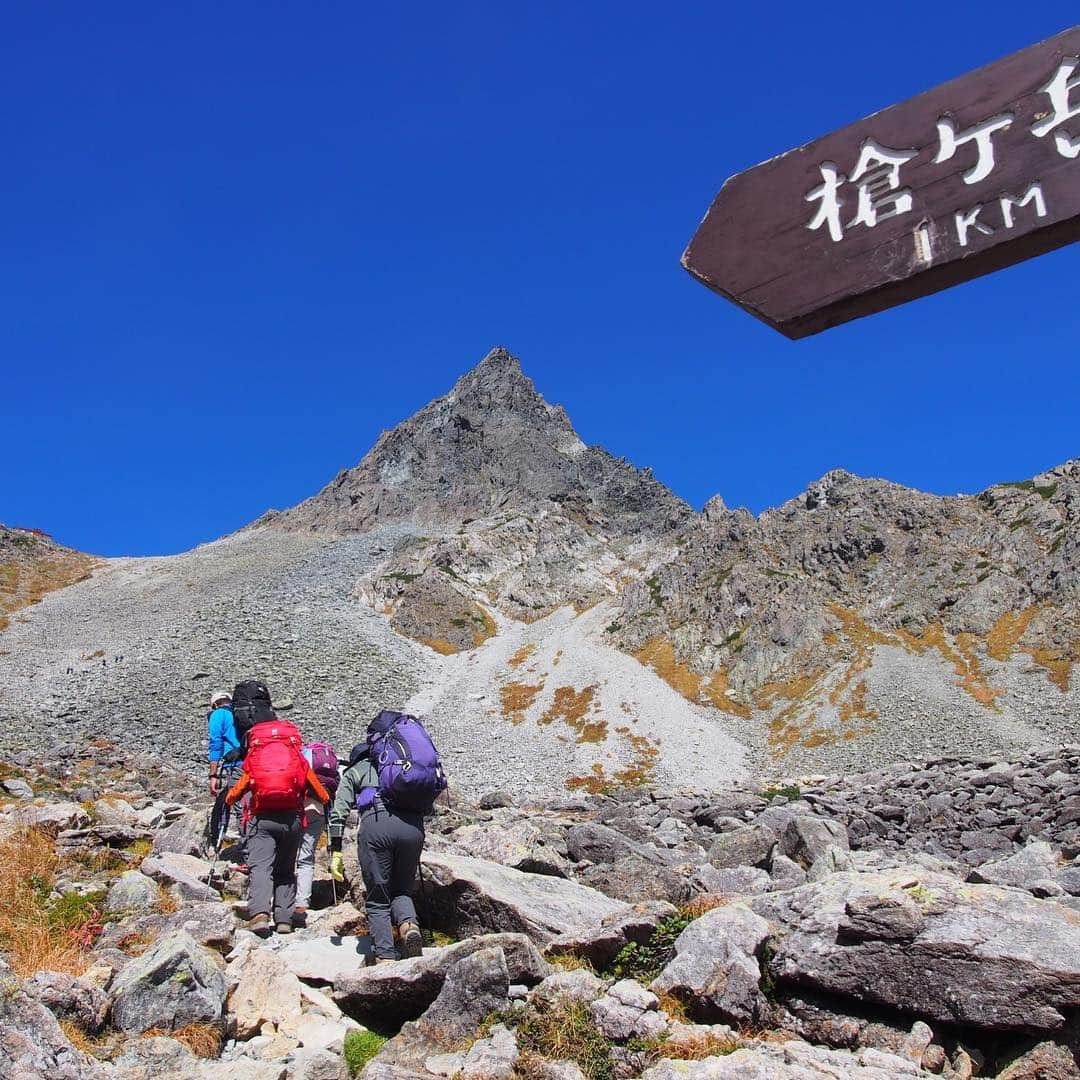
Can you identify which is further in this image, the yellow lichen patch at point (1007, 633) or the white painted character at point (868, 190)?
the yellow lichen patch at point (1007, 633)

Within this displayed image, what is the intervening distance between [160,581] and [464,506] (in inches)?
1939

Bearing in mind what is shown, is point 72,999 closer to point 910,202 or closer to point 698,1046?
point 698,1046

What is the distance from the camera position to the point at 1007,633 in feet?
214

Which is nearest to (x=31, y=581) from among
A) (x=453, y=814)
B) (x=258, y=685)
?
(x=453, y=814)

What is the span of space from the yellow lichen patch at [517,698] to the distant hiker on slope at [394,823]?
51583 millimetres

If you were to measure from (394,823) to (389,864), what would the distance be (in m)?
0.40

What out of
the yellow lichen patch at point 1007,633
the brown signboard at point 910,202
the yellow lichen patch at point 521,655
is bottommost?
the brown signboard at point 910,202

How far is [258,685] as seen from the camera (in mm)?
12914

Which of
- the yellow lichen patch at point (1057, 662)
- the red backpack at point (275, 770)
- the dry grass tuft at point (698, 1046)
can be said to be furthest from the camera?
the yellow lichen patch at point (1057, 662)

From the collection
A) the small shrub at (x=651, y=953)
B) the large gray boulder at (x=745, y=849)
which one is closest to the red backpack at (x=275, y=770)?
the small shrub at (x=651, y=953)

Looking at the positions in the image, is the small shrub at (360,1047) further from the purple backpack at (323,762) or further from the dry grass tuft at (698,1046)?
the purple backpack at (323,762)

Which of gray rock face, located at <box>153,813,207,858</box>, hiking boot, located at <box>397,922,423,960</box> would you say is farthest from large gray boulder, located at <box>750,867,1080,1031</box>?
gray rock face, located at <box>153,813,207,858</box>

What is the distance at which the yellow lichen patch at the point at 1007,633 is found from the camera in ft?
207

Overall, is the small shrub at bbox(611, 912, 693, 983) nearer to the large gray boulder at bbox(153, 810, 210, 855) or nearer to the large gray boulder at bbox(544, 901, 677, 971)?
the large gray boulder at bbox(544, 901, 677, 971)
